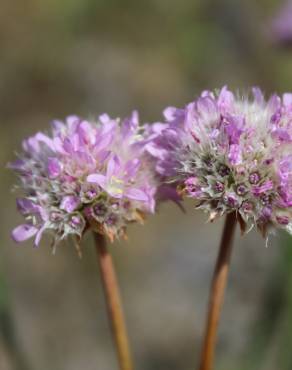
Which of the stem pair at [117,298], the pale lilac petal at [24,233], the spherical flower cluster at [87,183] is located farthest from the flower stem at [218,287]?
the pale lilac petal at [24,233]

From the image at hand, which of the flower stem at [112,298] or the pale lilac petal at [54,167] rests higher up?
the pale lilac petal at [54,167]

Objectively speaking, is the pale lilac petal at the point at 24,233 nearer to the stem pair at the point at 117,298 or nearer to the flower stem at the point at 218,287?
the stem pair at the point at 117,298

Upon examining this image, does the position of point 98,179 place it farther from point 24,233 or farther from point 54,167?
point 24,233

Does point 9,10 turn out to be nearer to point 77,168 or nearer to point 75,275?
point 75,275

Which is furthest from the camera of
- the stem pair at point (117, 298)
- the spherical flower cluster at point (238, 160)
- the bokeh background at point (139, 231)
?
the bokeh background at point (139, 231)

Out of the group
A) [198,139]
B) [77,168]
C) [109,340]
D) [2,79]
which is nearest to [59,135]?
[77,168]

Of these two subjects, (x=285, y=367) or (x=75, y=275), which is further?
(x=75, y=275)

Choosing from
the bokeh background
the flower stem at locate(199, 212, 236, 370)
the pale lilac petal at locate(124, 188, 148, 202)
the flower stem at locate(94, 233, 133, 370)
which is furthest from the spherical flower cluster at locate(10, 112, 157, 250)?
the bokeh background

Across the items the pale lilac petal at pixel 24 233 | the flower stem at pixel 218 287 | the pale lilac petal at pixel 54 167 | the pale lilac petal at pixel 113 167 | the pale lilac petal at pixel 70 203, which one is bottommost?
the flower stem at pixel 218 287
